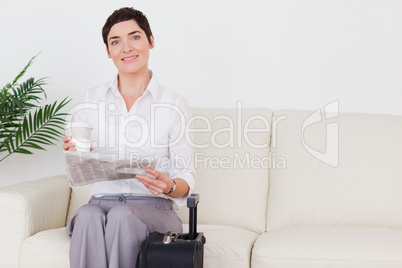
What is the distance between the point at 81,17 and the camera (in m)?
3.28

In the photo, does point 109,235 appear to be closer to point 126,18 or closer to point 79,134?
point 79,134

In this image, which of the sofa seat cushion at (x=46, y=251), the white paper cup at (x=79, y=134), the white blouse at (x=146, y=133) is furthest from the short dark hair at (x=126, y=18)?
the sofa seat cushion at (x=46, y=251)

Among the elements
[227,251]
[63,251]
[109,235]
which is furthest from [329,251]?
[63,251]

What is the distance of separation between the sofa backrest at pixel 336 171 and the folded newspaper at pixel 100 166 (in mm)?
927

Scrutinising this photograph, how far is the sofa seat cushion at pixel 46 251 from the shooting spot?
2.01 meters

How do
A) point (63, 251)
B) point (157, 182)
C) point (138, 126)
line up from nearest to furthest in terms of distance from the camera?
1. point (157, 182)
2. point (63, 251)
3. point (138, 126)

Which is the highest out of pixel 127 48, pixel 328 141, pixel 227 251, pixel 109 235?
pixel 127 48

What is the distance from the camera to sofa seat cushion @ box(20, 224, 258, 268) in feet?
6.63

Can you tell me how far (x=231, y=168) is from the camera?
2605mm

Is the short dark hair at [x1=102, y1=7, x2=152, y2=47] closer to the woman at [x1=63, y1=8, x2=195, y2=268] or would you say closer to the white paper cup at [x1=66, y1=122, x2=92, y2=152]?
the woman at [x1=63, y1=8, x2=195, y2=268]

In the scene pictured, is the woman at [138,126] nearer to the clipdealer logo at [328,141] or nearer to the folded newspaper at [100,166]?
the folded newspaper at [100,166]

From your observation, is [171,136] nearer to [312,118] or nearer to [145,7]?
[312,118]

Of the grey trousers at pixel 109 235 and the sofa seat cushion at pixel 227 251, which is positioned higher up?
the grey trousers at pixel 109 235

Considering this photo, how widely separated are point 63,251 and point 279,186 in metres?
1.06
